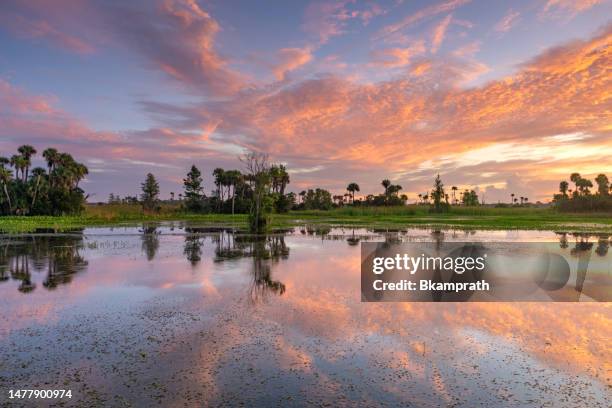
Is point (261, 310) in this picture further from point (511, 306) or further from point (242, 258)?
point (242, 258)

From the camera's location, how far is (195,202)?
114438mm

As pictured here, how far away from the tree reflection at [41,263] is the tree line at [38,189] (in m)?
59.2

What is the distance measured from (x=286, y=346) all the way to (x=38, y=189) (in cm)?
9148

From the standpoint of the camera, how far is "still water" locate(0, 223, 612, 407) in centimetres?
666

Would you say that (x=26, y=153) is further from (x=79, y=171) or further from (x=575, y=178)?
(x=575, y=178)

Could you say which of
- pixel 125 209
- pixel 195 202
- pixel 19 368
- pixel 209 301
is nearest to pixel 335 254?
pixel 209 301

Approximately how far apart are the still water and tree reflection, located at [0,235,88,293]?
1.21ft

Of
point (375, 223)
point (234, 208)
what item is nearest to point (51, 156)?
point (234, 208)

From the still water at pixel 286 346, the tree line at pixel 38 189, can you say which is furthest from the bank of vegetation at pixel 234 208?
the still water at pixel 286 346

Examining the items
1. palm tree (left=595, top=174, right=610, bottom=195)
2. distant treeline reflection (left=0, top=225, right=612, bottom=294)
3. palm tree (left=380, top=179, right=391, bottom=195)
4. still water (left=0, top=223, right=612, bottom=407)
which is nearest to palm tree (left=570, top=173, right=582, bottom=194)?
palm tree (left=595, top=174, right=610, bottom=195)

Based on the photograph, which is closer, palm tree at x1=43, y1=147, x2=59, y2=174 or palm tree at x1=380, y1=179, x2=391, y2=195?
palm tree at x1=43, y1=147, x2=59, y2=174

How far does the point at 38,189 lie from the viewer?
83.5 metres

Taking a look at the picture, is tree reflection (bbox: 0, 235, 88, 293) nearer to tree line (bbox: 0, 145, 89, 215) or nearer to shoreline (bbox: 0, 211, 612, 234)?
shoreline (bbox: 0, 211, 612, 234)

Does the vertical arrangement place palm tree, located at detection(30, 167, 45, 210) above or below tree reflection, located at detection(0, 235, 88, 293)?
above
